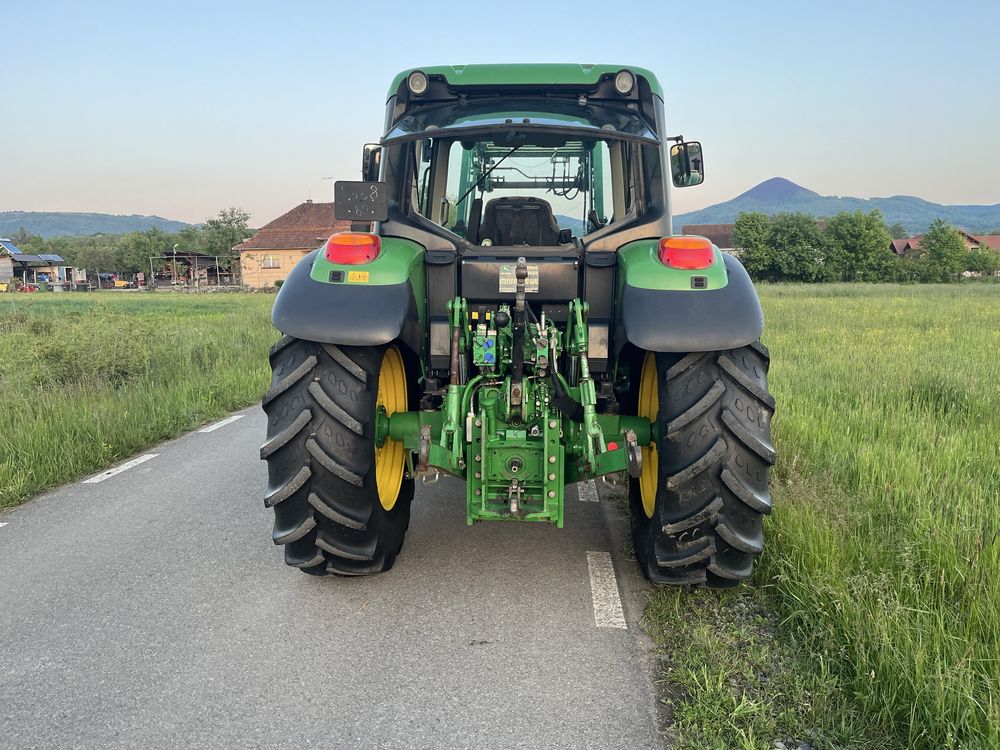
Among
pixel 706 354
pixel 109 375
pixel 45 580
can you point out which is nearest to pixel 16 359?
pixel 109 375

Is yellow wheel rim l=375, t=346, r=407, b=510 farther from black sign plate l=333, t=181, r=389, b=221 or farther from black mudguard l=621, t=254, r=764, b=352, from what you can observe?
black mudguard l=621, t=254, r=764, b=352

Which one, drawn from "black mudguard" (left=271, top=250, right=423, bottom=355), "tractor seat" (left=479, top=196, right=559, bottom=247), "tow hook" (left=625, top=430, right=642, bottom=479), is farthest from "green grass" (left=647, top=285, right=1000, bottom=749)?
"tractor seat" (left=479, top=196, right=559, bottom=247)

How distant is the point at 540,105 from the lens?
3699 millimetres

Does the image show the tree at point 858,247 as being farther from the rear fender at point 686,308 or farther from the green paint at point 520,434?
the green paint at point 520,434

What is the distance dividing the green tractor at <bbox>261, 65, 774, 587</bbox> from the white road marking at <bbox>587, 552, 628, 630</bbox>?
7.9 inches

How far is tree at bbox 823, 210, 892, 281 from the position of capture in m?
73.3

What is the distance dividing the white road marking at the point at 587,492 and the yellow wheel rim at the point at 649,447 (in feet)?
3.77

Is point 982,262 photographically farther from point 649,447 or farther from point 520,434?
point 520,434

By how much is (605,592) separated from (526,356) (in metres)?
1.18

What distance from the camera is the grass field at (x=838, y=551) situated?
2.30 meters

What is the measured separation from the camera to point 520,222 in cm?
409

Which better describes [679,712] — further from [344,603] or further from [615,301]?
[615,301]

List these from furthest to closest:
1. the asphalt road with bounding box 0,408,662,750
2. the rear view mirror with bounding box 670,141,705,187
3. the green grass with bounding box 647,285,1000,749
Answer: the rear view mirror with bounding box 670,141,705,187 → the asphalt road with bounding box 0,408,662,750 → the green grass with bounding box 647,285,1000,749

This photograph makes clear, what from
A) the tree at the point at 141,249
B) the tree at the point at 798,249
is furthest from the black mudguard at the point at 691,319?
the tree at the point at 141,249
